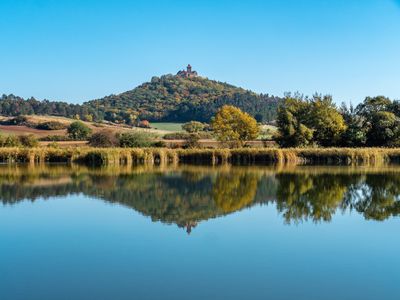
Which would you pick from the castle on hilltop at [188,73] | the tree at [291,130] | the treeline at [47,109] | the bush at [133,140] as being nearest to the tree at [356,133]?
the tree at [291,130]

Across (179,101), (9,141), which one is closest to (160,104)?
(179,101)

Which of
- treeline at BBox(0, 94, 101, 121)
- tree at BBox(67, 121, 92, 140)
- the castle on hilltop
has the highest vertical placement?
the castle on hilltop

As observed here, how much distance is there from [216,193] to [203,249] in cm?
924

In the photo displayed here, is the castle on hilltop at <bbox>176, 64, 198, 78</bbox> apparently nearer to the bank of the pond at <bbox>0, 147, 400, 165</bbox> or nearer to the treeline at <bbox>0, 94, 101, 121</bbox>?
the treeline at <bbox>0, 94, 101, 121</bbox>

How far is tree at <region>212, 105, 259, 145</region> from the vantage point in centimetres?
5038

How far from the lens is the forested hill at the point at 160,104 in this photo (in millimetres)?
99125

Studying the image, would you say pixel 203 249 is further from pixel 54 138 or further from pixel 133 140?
pixel 54 138

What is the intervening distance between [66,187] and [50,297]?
46.8 ft

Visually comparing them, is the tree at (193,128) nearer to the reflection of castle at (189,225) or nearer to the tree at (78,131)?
the tree at (78,131)

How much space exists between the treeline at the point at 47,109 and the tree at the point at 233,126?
47.6 metres

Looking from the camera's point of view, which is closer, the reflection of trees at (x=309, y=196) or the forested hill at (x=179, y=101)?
the reflection of trees at (x=309, y=196)

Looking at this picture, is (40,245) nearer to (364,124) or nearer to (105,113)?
(364,124)

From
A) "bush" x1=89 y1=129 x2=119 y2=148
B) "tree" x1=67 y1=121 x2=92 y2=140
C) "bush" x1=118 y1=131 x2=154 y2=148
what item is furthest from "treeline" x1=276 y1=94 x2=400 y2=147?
"tree" x1=67 y1=121 x2=92 y2=140

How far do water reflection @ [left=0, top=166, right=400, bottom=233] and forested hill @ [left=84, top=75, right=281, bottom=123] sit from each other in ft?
256
